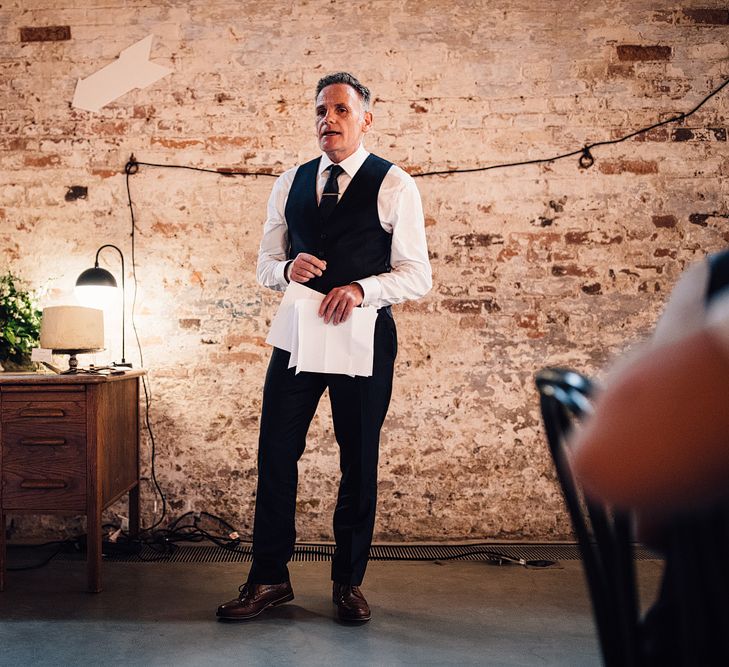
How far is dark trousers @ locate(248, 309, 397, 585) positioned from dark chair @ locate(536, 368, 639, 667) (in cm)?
155

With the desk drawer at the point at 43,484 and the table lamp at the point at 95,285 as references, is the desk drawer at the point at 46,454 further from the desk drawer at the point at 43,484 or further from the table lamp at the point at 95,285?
the table lamp at the point at 95,285

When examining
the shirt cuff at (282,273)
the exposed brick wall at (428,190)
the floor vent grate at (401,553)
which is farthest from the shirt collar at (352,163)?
the floor vent grate at (401,553)

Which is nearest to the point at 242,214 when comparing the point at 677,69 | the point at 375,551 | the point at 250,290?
the point at 250,290

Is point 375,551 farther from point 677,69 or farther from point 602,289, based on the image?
point 677,69

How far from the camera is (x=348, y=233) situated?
2.24 meters

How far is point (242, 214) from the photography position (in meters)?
3.22

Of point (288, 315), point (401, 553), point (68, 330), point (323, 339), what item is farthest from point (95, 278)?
point (401, 553)

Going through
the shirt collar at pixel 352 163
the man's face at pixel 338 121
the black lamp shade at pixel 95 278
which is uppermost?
the man's face at pixel 338 121

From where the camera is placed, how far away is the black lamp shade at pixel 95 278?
2952 mm

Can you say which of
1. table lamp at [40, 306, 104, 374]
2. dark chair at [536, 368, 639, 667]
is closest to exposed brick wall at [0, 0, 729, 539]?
table lamp at [40, 306, 104, 374]

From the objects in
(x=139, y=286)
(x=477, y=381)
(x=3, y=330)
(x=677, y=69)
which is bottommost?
(x=477, y=381)

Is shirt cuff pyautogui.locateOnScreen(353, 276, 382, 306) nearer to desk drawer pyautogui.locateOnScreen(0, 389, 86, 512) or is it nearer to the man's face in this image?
the man's face

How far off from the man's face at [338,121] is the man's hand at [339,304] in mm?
529

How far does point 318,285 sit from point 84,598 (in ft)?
4.69
